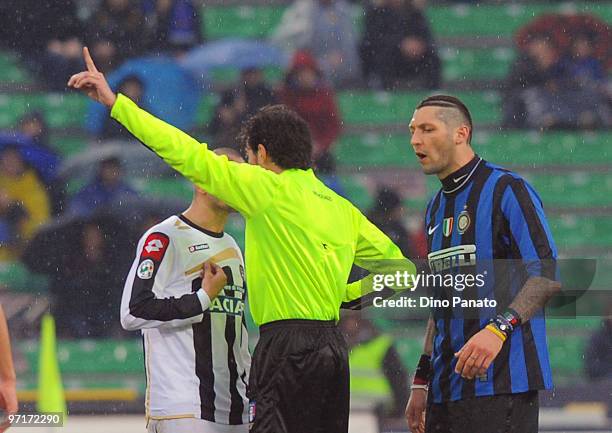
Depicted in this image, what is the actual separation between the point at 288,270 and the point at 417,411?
2.37 feet

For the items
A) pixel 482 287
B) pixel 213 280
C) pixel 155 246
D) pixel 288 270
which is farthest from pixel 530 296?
pixel 155 246

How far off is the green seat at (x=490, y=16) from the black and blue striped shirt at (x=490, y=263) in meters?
4.41

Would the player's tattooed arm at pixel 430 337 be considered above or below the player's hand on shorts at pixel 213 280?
below

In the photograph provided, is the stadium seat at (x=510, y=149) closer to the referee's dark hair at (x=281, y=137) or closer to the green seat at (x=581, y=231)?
the green seat at (x=581, y=231)

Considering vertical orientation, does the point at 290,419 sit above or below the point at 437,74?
below

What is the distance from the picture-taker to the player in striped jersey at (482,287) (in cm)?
334

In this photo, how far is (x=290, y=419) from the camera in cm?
337

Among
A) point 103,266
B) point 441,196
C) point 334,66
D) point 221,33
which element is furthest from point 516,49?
point 441,196

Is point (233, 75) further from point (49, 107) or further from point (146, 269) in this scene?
point (146, 269)

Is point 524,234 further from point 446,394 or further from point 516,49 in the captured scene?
point 516,49

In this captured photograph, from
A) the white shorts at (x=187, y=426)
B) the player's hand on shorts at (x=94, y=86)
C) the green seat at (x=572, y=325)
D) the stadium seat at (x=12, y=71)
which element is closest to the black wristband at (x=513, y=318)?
the white shorts at (x=187, y=426)

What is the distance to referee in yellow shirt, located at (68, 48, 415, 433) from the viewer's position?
132 inches

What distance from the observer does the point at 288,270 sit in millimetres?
3406

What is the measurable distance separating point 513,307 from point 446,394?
380 mm
